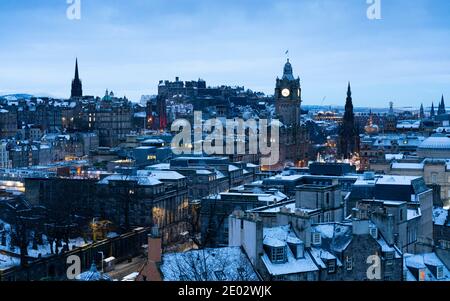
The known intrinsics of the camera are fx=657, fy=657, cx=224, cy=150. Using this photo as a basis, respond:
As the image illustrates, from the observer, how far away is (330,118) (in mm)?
112688

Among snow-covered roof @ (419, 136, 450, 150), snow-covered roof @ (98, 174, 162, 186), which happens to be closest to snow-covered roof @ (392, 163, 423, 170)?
snow-covered roof @ (419, 136, 450, 150)

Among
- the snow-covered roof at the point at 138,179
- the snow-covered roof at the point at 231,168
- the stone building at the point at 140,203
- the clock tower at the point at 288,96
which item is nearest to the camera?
the stone building at the point at 140,203

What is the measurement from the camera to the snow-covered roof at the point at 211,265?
9281 mm

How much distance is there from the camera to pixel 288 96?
52656 millimetres

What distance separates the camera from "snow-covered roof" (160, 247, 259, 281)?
9.28 m

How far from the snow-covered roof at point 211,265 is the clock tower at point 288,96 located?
4191 centimetres

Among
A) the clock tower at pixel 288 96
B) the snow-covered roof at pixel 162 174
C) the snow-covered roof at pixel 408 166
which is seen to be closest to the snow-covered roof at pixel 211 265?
the snow-covered roof at pixel 162 174

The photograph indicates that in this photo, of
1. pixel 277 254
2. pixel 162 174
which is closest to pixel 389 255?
pixel 277 254

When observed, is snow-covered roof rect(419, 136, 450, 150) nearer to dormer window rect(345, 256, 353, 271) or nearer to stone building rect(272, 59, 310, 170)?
stone building rect(272, 59, 310, 170)

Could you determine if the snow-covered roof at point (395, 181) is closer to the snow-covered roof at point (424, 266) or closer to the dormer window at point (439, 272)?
the snow-covered roof at point (424, 266)

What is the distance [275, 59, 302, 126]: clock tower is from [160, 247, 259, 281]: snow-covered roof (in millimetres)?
41906
